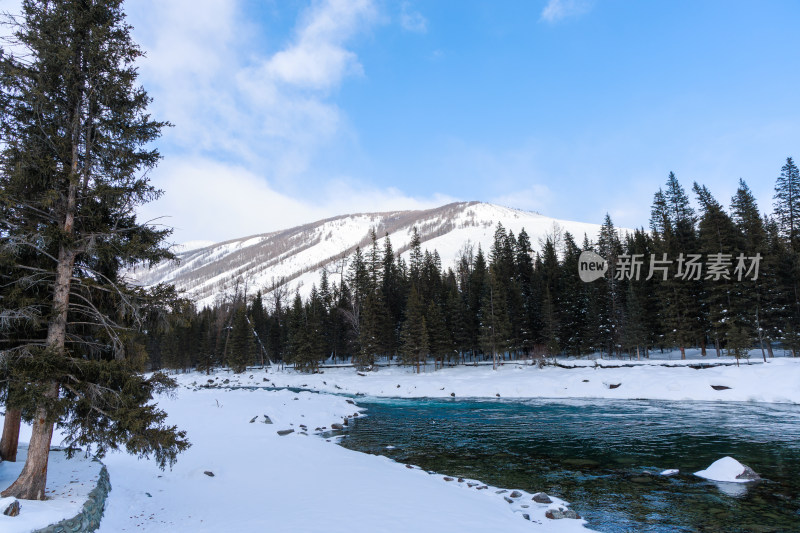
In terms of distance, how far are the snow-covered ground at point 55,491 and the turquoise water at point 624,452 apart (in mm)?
10513

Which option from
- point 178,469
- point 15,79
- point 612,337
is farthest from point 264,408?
point 612,337

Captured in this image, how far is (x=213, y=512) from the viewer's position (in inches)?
373

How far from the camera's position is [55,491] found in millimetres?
8234

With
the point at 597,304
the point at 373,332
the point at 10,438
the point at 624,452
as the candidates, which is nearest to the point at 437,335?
the point at 373,332

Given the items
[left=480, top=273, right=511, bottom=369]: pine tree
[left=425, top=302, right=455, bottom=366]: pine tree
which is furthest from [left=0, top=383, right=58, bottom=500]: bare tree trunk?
[left=425, top=302, right=455, bottom=366]: pine tree

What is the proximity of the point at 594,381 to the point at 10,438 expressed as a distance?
4011 centimetres

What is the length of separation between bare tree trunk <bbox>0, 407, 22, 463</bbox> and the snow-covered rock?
19.2 metres

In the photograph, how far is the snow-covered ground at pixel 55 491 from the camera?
6.38 m

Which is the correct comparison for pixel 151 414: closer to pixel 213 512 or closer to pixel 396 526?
pixel 213 512

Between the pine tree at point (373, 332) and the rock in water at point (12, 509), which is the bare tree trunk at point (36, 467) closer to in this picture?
the rock in water at point (12, 509)

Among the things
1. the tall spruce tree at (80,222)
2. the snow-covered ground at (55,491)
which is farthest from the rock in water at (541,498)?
the snow-covered ground at (55,491)

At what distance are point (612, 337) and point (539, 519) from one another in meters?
49.0

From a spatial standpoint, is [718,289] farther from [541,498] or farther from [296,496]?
[296,496]

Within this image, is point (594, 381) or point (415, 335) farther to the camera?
point (415, 335)
